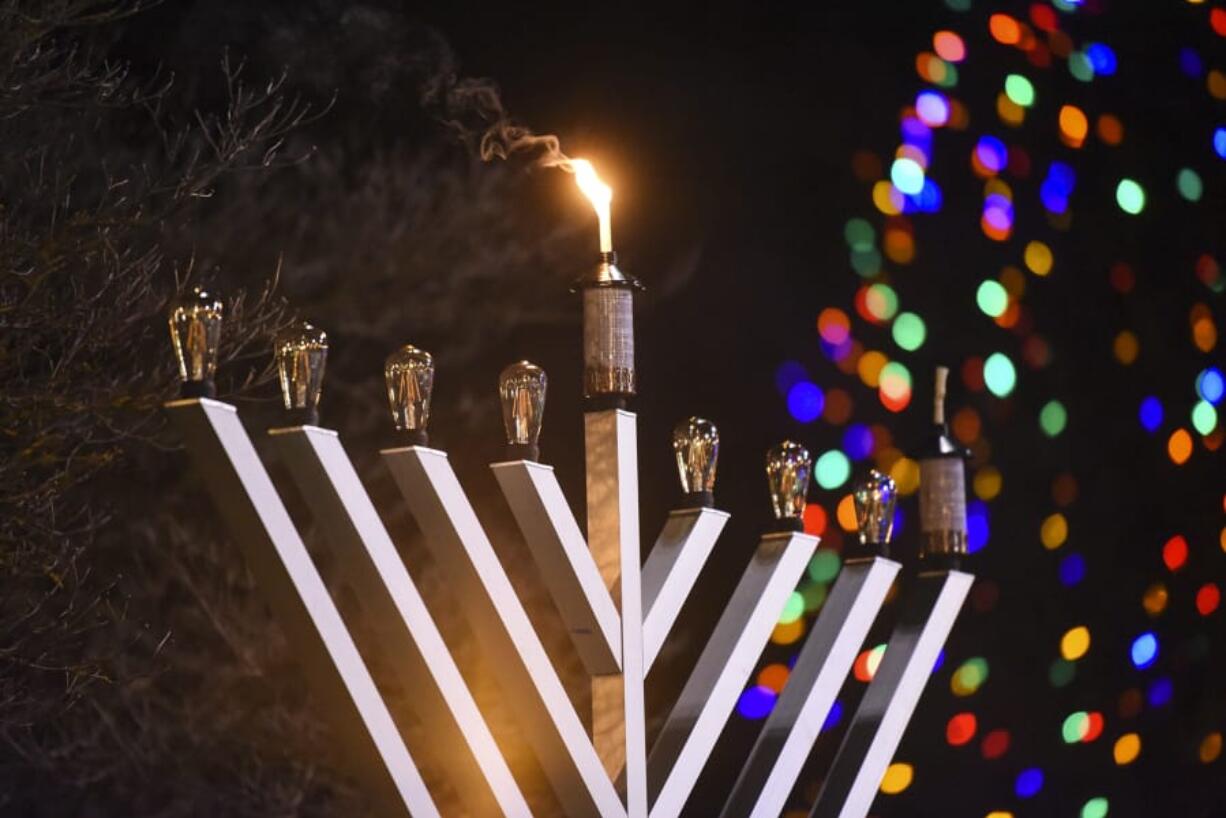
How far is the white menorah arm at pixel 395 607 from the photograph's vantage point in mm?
1761

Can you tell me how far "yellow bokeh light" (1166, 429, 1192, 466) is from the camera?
3.34 m

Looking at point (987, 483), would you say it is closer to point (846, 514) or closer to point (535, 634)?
point (846, 514)

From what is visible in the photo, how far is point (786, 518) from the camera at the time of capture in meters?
2.16

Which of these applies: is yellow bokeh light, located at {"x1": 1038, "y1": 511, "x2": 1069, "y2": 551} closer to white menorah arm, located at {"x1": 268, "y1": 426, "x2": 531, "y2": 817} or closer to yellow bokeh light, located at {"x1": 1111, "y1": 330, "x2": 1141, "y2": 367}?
yellow bokeh light, located at {"x1": 1111, "y1": 330, "x2": 1141, "y2": 367}

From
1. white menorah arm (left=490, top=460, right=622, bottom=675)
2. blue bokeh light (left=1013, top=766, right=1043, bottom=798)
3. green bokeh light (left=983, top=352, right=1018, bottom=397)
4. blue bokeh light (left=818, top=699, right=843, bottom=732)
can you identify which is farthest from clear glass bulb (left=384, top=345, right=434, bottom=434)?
blue bokeh light (left=1013, top=766, right=1043, bottom=798)

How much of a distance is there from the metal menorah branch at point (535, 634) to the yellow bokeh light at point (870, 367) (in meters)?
0.76

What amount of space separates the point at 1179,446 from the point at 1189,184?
0.45m

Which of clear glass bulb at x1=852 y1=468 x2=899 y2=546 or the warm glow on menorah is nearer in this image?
the warm glow on menorah

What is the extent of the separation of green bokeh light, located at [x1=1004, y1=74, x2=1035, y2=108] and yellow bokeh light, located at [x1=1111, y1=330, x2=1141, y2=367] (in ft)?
1.28

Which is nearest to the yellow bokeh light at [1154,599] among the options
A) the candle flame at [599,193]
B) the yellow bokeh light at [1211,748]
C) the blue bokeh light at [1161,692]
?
the blue bokeh light at [1161,692]

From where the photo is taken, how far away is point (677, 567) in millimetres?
2057

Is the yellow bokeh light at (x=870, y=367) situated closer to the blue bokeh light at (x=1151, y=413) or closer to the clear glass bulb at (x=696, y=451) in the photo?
the blue bokeh light at (x=1151, y=413)

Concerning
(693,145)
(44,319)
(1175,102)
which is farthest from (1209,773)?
(44,319)

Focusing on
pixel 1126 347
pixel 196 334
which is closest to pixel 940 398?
pixel 1126 347
